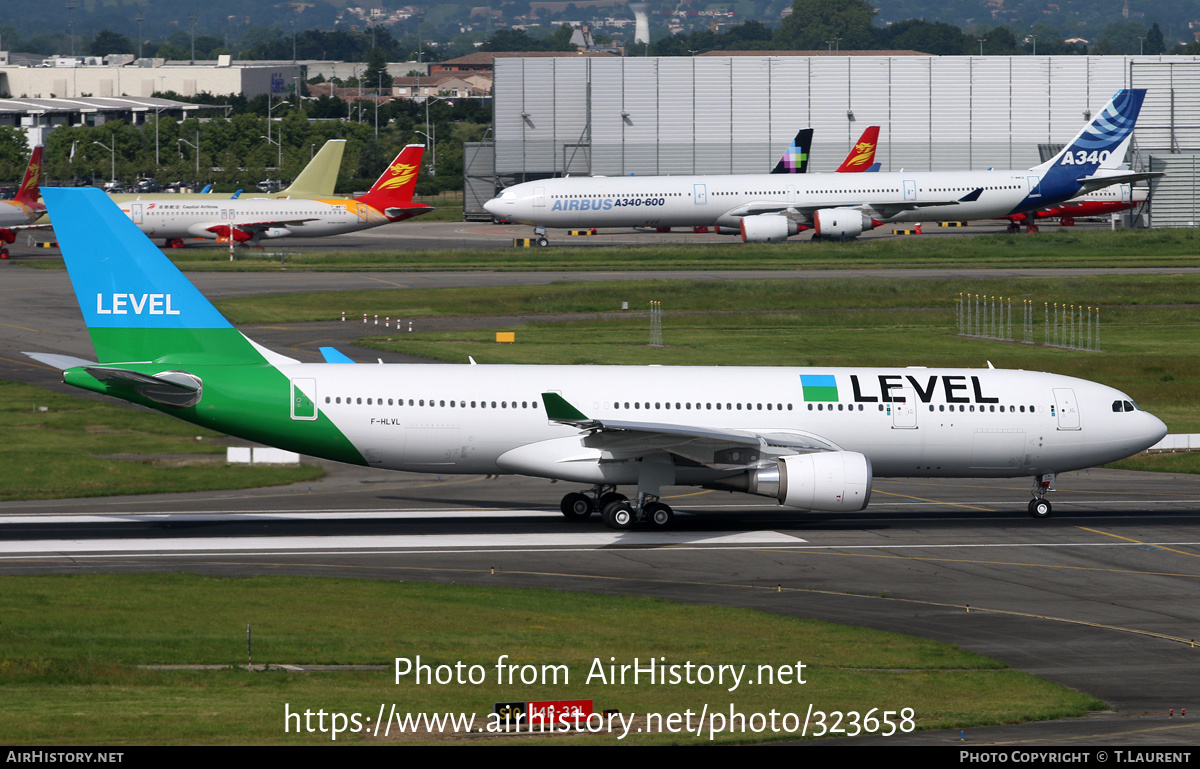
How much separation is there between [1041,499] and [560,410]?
13806 mm

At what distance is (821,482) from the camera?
33562 mm

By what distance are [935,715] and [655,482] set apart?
1602cm

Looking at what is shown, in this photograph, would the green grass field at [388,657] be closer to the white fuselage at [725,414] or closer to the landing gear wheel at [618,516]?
the white fuselage at [725,414]

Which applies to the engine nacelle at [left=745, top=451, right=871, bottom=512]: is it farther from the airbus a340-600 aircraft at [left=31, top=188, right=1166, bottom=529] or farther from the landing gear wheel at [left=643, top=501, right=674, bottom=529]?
the landing gear wheel at [left=643, top=501, right=674, bottom=529]

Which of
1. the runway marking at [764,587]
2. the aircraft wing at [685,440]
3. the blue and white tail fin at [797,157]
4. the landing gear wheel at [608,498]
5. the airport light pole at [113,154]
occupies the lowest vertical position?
the runway marking at [764,587]

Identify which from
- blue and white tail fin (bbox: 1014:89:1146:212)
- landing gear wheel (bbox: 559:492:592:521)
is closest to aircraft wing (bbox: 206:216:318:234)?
blue and white tail fin (bbox: 1014:89:1146:212)

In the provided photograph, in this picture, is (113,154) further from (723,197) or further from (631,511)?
(631,511)

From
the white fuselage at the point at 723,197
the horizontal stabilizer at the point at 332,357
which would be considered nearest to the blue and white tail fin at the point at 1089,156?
the white fuselage at the point at 723,197

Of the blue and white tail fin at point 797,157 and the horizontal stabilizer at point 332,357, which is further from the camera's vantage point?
the blue and white tail fin at point 797,157

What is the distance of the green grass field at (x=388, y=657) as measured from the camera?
58.9 feet

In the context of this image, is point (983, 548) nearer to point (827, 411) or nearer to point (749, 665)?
point (827, 411)

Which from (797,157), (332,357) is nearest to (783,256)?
(797,157)

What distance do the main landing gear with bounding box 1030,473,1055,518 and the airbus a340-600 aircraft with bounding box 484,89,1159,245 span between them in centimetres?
6683

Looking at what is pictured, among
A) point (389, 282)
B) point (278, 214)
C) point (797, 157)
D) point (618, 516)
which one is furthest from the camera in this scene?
point (797, 157)
